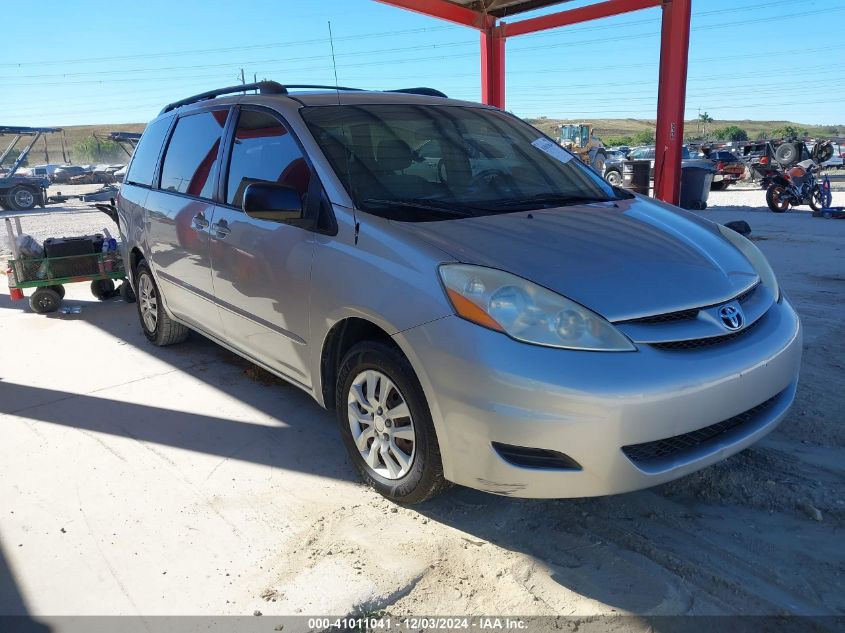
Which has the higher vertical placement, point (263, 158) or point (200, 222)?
point (263, 158)

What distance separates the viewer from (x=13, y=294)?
6.54 meters

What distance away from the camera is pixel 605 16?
34.9 ft

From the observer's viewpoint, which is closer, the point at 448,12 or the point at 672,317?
the point at 672,317

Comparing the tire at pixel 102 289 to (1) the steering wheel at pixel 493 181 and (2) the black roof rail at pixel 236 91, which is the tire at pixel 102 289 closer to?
(2) the black roof rail at pixel 236 91

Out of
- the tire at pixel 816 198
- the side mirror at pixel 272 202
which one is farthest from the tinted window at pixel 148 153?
the tire at pixel 816 198

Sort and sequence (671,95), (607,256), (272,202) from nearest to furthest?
(607,256), (272,202), (671,95)

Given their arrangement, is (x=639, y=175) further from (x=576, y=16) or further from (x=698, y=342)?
(x=698, y=342)

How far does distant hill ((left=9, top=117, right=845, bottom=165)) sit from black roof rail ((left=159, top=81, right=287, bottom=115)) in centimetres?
7522

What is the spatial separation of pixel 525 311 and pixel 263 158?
1.84m

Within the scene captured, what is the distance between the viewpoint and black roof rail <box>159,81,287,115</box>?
3.54 meters

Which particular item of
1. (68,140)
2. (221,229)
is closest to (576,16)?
(221,229)

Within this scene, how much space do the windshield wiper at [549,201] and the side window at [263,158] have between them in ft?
3.17

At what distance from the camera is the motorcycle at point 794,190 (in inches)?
524

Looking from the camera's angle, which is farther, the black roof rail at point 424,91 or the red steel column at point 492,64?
the red steel column at point 492,64
